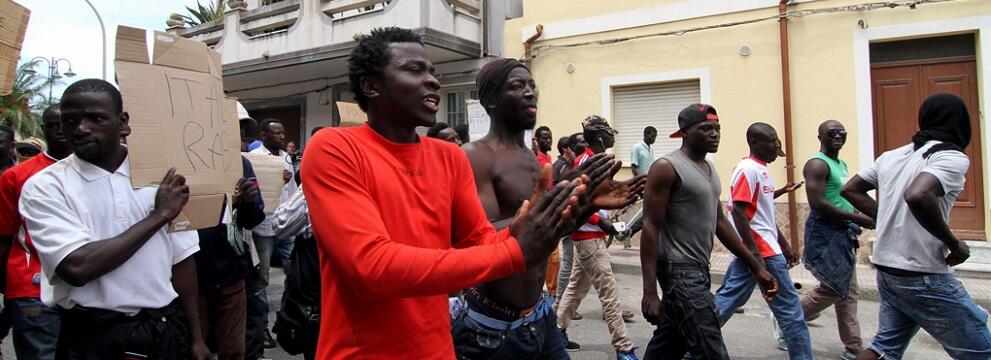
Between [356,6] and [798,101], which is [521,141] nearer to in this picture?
[798,101]

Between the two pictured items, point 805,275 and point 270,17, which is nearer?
point 805,275

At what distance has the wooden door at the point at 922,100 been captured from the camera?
27.2 feet

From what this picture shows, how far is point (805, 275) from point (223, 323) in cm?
693

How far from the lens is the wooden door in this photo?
8305 mm

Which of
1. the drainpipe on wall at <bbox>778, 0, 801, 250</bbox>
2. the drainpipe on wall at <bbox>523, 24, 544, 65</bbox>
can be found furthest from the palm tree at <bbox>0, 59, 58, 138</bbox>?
the drainpipe on wall at <bbox>778, 0, 801, 250</bbox>

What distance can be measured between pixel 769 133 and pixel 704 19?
5.48 m

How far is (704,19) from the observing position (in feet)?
31.4

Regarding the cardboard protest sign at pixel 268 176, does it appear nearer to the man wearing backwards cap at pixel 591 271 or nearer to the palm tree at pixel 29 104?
the man wearing backwards cap at pixel 591 271

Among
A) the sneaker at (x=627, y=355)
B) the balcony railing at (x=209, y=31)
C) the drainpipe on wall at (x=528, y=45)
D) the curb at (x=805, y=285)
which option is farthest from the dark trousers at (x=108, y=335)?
the balcony railing at (x=209, y=31)

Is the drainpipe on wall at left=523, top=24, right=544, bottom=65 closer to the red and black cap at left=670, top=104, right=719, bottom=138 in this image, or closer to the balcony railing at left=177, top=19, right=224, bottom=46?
the balcony railing at left=177, top=19, right=224, bottom=46

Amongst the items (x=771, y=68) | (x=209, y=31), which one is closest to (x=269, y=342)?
(x=771, y=68)

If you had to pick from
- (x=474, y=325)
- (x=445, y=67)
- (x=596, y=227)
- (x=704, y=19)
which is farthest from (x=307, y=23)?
(x=474, y=325)

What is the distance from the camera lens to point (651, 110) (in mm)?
10195

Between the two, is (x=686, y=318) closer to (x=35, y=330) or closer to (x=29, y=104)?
(x=35, y=330)
